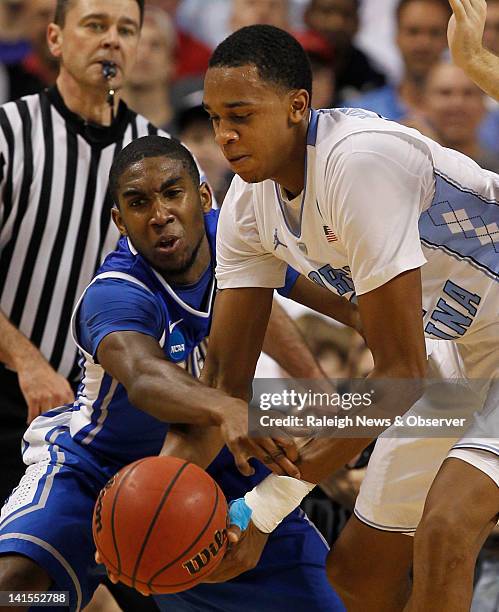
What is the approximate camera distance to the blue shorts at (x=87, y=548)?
12.6 ft

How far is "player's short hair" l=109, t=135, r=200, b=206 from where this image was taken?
4086mm

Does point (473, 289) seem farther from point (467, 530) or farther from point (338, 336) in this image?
point (338, 336)

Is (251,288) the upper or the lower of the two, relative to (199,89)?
lower

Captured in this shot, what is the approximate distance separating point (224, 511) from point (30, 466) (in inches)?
36.7

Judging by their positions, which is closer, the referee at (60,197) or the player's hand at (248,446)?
the player's hand at (248,446)

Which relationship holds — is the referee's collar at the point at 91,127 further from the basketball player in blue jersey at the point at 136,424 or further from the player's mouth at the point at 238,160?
the player's mouth at the point at 238,160

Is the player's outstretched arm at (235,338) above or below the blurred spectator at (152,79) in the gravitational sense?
below

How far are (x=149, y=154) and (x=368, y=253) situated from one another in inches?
43.5

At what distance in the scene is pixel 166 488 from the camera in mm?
3453

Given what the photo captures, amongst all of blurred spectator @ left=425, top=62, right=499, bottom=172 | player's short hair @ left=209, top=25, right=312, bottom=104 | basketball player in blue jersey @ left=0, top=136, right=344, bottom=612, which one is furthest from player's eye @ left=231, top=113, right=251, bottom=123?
blurred spectator @ left=425, top=62, right=499, bottom=172

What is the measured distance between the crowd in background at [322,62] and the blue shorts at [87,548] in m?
2.84

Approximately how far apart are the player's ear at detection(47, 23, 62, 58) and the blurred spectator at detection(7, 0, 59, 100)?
1.85 m

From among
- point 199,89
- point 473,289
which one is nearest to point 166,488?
point 473,289

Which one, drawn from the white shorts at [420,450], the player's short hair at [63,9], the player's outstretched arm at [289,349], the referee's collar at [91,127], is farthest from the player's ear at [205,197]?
the player's short hair at [63,9]
